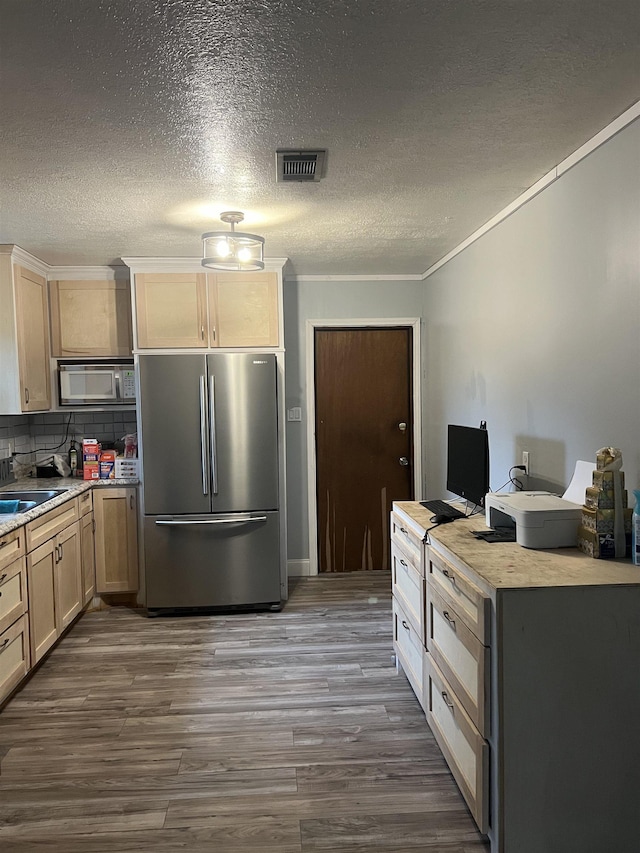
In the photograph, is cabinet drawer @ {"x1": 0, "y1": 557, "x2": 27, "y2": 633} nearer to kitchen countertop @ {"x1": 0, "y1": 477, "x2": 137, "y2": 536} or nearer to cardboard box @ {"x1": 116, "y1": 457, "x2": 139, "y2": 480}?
kitchen countertop @ {"x1": 0, "y1": 477, "x2": 137, "y2": 536}

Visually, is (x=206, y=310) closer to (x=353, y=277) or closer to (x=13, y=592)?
(x=353, y=277)

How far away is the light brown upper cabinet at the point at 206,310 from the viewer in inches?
165

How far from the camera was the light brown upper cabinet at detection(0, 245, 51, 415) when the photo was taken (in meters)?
3.78

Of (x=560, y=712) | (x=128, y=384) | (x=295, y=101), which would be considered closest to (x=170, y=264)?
(x=128, y=384)

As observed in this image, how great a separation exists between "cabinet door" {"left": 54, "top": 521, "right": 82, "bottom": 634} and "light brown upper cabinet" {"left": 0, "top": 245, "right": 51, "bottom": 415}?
844 mm

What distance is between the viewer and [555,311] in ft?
8.54

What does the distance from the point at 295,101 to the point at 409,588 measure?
81.5 inches

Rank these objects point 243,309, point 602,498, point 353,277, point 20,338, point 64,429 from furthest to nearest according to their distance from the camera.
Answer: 1. point 353,277
2. point 64,429
3. point 243,309
4. point 20,338
5. point 602,498

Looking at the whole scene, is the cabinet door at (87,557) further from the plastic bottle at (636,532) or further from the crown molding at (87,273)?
the plastic bottle at (636,532)

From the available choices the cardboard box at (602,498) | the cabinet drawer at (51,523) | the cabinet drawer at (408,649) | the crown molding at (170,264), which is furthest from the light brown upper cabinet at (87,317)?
the cardboard box at (602,498)

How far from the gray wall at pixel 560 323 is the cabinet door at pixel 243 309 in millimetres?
1256

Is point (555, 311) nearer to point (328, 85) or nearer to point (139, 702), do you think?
point (328, 85)

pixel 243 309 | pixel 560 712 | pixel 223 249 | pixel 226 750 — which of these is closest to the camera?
pixel 560 712

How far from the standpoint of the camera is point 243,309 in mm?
4246
